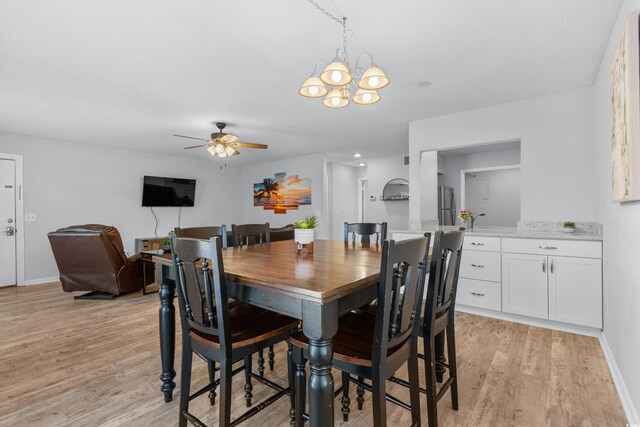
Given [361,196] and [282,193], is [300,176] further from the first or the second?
[361,196]

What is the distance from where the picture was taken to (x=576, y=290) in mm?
2846

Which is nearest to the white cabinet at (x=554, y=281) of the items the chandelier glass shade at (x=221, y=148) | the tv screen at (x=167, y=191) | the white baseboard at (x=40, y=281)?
the chandelier glass shade at (x=221, y=148)

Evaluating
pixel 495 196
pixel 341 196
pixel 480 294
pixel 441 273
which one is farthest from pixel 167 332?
pixel 341 196

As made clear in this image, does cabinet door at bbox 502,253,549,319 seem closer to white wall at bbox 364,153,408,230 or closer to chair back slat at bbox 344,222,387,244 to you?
chair back slat at bbox 344,222,387,244

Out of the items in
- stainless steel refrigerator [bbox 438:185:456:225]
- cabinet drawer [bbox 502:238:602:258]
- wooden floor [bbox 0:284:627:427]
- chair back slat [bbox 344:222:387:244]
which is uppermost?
stainless steel refrigerator [bbox 438:185:456:225]

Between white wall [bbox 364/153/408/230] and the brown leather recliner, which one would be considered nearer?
the brown leather recliner

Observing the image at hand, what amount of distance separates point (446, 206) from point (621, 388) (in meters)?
2.91

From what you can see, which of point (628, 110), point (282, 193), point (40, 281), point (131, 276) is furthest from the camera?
point (282, 193)

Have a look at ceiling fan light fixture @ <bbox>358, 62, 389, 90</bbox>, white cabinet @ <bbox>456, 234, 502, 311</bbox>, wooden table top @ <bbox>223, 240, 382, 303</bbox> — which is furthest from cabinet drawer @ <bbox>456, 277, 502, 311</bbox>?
ceiling fan light fixture @ <bbox>358, 62, 389, 90</bbox>

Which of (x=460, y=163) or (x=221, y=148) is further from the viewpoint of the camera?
(x=460, y=163)

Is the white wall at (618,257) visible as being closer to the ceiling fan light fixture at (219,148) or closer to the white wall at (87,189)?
the ceiling fan light fixture at (219,148)

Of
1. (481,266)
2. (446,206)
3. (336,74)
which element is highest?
(336,74)

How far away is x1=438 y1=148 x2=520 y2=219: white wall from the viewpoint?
4375 mm

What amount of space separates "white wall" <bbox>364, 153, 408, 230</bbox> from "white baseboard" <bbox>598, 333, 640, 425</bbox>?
4.58m
